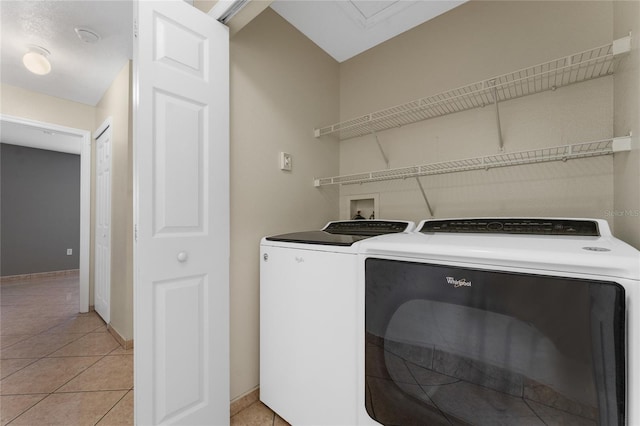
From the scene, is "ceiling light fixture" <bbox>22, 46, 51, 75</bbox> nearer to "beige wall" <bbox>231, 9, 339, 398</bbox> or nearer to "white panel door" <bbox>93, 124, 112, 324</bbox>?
"white panel door" <bbox>93, 124, 112, 324</bbox>

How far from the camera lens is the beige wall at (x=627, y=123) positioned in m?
0.84

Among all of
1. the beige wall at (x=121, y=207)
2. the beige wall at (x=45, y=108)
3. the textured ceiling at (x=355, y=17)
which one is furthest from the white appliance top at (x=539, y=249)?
the beige wall at (x=45, y=108)

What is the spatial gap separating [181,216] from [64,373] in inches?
69.0

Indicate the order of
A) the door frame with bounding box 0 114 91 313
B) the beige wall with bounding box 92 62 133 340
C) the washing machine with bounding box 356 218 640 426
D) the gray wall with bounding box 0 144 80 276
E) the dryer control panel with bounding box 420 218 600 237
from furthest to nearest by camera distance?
1. the gray wall with bounding box 0 144 80 276
2. the door frame with bounding box 0 114 91 313
3. the beige wall with bounding box 92 62 133 340
4. the dryer control panel with bounding box 420 218 600 237
5. the washing machine with bounding box 356 218 640 426

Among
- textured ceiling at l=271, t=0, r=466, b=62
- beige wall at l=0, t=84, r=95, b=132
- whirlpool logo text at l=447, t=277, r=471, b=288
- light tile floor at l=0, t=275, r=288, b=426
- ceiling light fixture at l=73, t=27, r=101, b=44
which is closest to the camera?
whirlpool logo text at l=447, t=277, r=471, b=288

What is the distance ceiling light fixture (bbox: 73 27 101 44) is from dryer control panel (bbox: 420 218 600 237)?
2.68m

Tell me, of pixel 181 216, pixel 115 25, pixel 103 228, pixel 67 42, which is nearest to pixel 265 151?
pixel 181 216

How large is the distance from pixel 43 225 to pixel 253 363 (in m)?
5.69

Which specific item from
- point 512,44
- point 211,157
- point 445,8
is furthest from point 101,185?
point 512,44

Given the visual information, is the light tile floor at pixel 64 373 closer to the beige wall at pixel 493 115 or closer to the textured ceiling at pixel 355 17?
the beige wall at pixel 493 115

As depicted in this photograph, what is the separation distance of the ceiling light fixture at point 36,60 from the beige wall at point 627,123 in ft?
11.4

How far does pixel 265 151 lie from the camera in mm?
1605

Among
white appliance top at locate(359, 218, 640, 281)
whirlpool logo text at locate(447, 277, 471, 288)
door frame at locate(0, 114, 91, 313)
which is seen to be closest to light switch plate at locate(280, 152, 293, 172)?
white appliance top at locate(359, 218, 640, 281)

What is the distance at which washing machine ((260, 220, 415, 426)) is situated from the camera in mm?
1101
